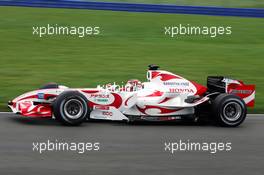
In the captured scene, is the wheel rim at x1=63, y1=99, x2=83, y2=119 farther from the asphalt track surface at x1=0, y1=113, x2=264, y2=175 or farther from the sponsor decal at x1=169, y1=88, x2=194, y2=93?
the sponsor decal at x1=169, y1=88, x2=194, y2=93

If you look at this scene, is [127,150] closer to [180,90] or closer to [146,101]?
[146,101]

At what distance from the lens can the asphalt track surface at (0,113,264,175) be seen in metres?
7.79

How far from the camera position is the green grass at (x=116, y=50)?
15.7m

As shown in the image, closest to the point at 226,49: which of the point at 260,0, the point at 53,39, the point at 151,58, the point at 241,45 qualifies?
the point at 241,45

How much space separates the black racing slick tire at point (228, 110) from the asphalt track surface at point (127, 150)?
0.16m

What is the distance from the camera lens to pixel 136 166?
311 inches

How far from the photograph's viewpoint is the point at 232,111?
417 inches

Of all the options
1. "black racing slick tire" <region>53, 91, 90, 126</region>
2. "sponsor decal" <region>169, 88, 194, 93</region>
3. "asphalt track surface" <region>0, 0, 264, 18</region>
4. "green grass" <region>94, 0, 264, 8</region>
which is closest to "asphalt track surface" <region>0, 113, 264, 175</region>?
"black racing slick tire" <region>53, 91, 90, 126</region>

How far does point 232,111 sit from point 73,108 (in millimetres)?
2621

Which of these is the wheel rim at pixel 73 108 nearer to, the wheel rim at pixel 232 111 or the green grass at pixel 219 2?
the wheel rim at pixel 232 111

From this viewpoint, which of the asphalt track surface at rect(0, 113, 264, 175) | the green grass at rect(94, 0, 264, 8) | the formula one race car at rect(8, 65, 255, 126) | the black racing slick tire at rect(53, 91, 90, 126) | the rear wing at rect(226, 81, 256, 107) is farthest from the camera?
the green grass at rect(94, 0, 264, 8)

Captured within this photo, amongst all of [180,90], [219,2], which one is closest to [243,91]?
[180,90]

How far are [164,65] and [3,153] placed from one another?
33.3ft

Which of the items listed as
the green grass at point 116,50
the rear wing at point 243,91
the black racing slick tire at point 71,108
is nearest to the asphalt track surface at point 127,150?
the black racing slick tire at point 71,108
